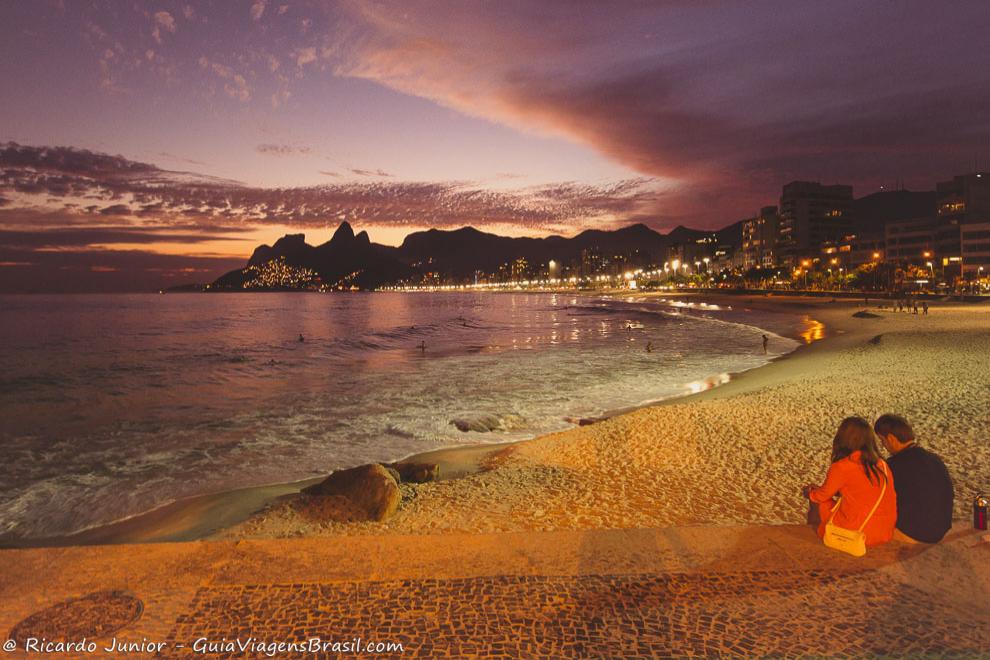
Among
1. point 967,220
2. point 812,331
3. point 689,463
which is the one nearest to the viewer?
point 689,463

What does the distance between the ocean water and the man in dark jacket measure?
9780 mm

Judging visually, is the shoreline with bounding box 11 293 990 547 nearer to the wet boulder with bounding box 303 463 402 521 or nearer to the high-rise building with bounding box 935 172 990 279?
the wet boulder with bounding box 303 463 402 521

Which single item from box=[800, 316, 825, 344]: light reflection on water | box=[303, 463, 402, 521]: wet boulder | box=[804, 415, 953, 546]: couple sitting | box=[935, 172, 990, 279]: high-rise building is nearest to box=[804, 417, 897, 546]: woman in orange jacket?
box=[804, 415, 953, 546]: couple sitting

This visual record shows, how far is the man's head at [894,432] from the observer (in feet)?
17.4

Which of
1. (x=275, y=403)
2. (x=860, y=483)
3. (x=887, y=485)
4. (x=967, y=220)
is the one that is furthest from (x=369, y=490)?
(x=967, y=220)

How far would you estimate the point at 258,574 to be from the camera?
529cm

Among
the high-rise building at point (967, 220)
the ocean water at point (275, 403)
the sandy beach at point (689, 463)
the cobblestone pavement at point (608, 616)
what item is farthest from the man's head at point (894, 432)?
the high-rise building at point (967, 220)

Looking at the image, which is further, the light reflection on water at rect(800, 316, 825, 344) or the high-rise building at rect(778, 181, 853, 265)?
the high-rise building at rect(778, 181, 853, 265)

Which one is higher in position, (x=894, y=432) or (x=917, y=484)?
(x=894, y=432)

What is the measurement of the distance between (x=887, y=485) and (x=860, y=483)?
1.03 ft

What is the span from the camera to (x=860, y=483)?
526 cm

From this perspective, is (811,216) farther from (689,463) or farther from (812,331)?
(689,463)

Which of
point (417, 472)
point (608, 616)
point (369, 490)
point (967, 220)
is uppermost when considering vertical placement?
point (967, 220)

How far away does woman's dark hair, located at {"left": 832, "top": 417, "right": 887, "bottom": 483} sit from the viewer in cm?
522
